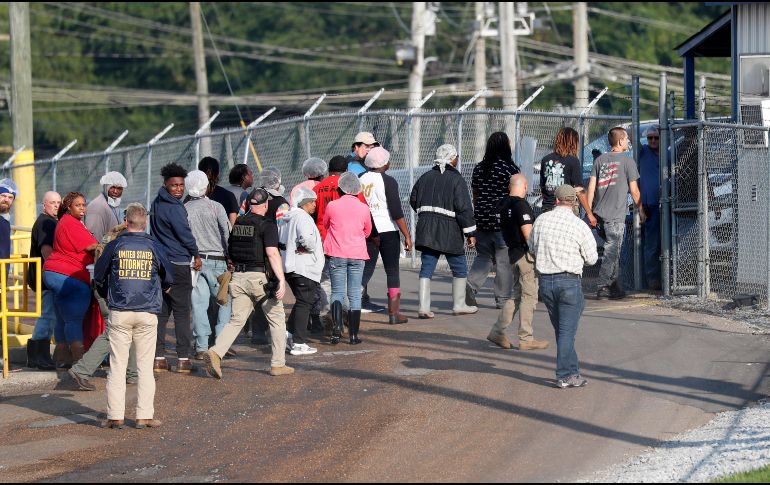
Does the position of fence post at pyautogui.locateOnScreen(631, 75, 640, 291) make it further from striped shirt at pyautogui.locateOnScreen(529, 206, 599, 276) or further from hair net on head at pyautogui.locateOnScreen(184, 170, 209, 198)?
hair net on head at pyautogui.locateOnScreen(184, 170, 209, 198)

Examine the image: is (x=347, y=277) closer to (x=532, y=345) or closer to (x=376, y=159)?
(x=376, y=159)

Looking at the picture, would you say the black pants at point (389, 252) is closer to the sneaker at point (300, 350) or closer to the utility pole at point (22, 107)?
the sneaker at point (300, 350)

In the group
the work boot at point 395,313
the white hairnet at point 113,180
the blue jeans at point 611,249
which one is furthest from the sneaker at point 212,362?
the blue jeans at point 611,249

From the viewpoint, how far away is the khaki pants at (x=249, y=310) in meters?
11.8

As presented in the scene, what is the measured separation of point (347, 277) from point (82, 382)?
9.56 feet

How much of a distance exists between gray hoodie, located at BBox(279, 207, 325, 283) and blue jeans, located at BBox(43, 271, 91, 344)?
1.97 meters

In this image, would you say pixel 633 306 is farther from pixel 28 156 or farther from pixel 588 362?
pixel 28 156

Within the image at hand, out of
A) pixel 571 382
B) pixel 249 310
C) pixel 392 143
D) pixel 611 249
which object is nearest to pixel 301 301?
pixel 249 310

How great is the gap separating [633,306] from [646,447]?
19.7ft

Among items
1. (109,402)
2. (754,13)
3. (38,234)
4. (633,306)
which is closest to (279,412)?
(109,402)

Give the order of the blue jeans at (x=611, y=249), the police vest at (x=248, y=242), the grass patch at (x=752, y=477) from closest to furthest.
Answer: the grass patch at (x=752, y=477) < the police vest at (x=248, y=242) < the blue jeans at (x=611, y=249)

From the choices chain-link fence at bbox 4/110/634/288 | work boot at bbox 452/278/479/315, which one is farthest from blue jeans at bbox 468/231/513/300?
chain-link fence at bbox 4/110/634/288

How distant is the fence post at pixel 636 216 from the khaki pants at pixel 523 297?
Result: 3.60 metres

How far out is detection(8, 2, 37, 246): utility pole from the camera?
2188 cm
